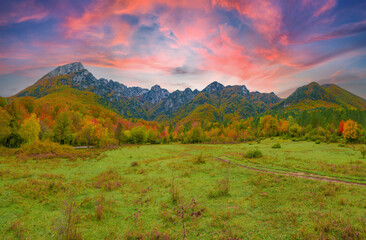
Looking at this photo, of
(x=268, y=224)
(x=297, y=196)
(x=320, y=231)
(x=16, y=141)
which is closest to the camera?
(x=320, y=231)

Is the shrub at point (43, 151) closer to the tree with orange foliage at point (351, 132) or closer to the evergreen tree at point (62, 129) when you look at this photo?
the evergreen tree at point (62, 129)

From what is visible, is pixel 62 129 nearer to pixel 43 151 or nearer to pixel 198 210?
pixel 43 151

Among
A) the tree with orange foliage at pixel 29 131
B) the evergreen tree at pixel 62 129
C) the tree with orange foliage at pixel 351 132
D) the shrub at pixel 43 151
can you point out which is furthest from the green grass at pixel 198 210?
the tree with orange foliage at pixel 351 132

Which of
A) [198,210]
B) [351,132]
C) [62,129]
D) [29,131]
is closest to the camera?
[198,210]

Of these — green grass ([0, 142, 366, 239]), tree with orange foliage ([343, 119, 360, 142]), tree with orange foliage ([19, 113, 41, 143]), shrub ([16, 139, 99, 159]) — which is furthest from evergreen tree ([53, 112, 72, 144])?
tree with orange foliage ([343, 119, 360, 142])

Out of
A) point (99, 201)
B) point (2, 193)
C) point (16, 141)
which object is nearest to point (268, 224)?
point (99, 201)

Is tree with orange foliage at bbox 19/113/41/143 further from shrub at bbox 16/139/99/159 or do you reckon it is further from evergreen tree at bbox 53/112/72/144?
shrub at bbox 16/139/99/159

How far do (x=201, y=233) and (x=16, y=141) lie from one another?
78.9m

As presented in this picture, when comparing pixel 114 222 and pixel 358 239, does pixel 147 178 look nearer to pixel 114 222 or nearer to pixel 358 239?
pixel 114 222

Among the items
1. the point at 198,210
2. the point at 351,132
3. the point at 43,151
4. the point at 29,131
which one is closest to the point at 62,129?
the point at 29,131

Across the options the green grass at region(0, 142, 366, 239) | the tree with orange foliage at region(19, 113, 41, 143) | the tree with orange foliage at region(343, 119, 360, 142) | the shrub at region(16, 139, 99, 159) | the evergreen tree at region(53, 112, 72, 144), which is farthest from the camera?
the evergreen tree at region(53, 112, 72, 144)

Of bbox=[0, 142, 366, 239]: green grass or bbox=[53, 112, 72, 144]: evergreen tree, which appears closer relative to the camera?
bbox=[0, 142, 366, 239]: green grass

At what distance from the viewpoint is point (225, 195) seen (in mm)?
12812

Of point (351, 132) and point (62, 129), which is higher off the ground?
point (62, 129)
